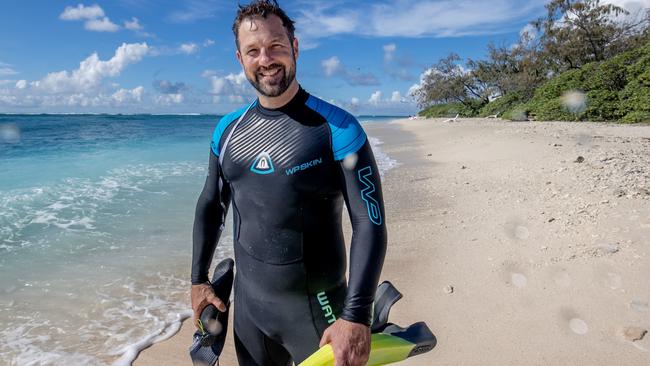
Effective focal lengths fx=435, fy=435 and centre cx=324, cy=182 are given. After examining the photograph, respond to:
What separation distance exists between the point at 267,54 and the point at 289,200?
0.60m

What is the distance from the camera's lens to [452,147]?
14711mm

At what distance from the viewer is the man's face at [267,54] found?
1775mm

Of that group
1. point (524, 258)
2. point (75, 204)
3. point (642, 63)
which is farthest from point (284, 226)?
point (642, 63)

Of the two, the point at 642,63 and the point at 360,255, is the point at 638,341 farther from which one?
the point at 642,63

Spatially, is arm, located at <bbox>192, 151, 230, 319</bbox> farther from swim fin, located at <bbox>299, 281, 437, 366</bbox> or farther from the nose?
swim fin, located at <bbox>299, 281, 437, 366</bbox>

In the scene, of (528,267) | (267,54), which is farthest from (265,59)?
(528,267)

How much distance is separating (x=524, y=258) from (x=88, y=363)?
13.0 ft

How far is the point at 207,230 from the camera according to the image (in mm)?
2125

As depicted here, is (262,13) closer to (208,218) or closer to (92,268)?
(208,218)

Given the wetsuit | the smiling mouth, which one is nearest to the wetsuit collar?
the wetsuit

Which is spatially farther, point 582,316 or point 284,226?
point 582,316

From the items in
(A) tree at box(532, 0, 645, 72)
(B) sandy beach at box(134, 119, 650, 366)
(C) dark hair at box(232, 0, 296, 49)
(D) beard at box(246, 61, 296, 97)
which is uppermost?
(A) tree at box(532, 0, 645, 72)

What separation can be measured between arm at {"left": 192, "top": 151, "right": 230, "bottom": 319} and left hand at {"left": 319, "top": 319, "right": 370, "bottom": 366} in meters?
0.71

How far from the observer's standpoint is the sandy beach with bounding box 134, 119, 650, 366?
121 inches
